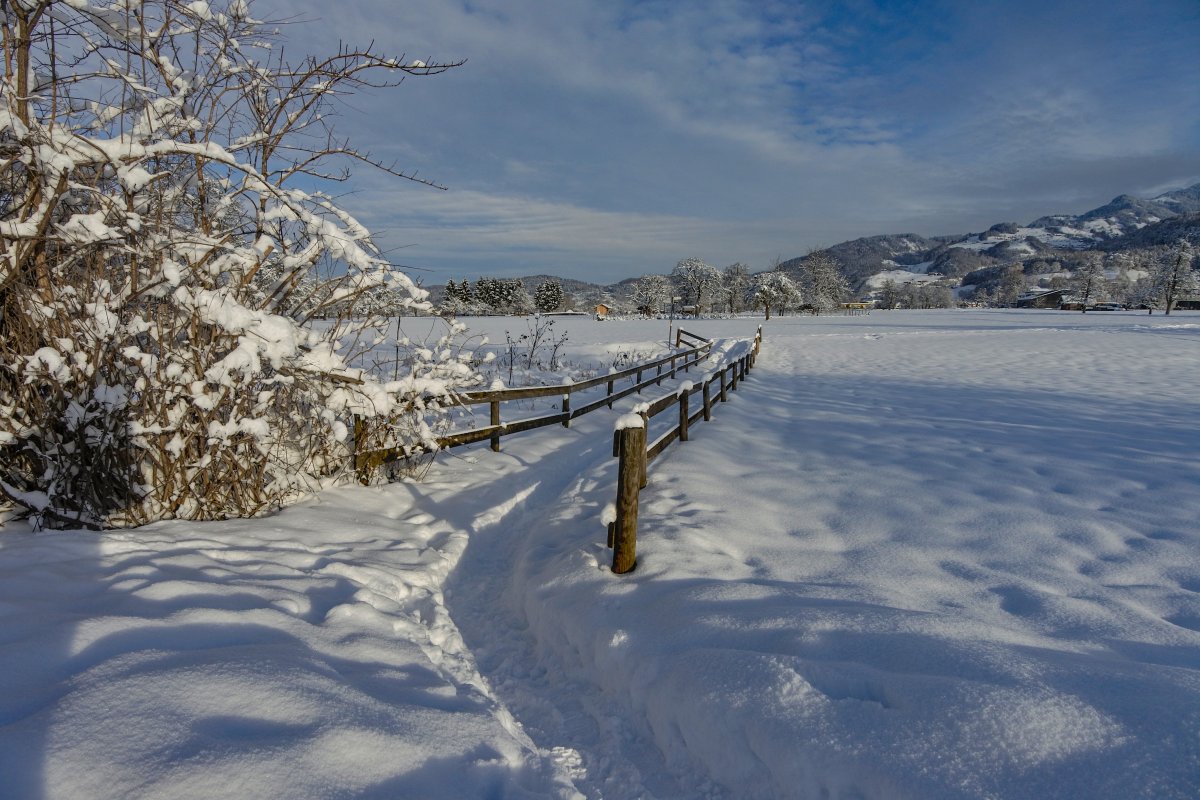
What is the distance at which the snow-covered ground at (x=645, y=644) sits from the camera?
6.74 ft

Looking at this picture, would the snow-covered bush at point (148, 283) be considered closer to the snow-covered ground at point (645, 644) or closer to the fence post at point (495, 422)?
the snow-covered ground at point (645, 644)

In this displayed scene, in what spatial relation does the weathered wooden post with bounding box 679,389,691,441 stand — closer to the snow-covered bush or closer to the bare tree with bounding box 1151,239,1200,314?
the snow-covered bush

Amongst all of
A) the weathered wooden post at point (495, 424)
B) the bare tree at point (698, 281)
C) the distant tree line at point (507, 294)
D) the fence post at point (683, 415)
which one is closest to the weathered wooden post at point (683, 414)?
the fence post at point (683, 415)

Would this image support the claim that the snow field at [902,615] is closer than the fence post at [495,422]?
Yes

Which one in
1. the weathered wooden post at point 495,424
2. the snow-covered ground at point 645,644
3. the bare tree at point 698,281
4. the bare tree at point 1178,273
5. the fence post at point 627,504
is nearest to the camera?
the snow-covered ground at point 645,644

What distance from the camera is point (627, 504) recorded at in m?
3.98

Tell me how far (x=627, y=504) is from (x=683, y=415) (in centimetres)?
361

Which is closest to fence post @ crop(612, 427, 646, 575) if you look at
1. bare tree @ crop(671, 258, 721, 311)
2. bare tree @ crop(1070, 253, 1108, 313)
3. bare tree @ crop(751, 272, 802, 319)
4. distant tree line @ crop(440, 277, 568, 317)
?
bare tree @ crop(751, 272, 802, 319)

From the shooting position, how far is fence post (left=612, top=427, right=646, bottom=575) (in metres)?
3.99

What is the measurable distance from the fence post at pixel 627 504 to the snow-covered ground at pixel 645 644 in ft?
0.51

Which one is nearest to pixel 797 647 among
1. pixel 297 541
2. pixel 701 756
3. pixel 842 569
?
pixel 701 756

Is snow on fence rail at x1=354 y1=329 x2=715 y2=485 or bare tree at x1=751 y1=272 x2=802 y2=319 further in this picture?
bare tree at x1=751 y1=272 x2=802 y2=319

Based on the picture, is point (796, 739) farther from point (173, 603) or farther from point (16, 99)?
point (16, 99)

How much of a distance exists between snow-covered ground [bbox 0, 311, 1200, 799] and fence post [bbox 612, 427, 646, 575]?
154 mm
